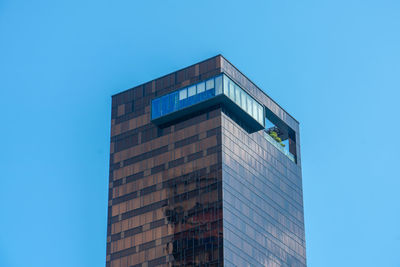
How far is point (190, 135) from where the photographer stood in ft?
643

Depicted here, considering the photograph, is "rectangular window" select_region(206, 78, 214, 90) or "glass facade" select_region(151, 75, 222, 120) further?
"rectangular window" select_region(206, 78, 214, 90)

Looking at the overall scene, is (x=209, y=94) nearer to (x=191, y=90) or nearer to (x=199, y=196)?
(x=191, y=90)

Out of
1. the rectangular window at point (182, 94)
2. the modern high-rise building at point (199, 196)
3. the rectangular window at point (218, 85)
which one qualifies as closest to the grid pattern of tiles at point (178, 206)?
the modern high-rise building at point (199, 196)

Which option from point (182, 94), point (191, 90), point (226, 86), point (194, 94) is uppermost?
point (191, 90)

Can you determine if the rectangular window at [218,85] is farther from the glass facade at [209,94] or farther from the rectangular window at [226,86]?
the rectangular window at [226,86]

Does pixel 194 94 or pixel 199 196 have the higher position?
pixel 194 94

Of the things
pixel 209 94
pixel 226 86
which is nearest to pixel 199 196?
pixel 209 94

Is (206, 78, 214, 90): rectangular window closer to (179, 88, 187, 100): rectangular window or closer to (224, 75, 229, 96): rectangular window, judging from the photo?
(224, 75, 229, 96): rectangular window

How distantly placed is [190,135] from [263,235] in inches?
837

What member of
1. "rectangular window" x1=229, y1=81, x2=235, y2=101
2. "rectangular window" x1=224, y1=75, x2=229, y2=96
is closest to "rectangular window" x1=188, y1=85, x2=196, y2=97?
"rectangular window" x1=224, y1=75, x2=229, y2=96

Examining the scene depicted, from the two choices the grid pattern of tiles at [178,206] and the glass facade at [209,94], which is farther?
the glass facade at [209,94]

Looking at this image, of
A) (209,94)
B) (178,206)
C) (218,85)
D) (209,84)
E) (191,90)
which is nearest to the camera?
(178,206)

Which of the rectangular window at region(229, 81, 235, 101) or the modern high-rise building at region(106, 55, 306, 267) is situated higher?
the rectangular window at region(229, 81, 235, 101)

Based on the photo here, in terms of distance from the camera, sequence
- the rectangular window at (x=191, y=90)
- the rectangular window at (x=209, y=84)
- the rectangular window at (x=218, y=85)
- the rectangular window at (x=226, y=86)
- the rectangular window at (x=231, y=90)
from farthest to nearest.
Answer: the rectangular window at (x=191, y=90)
the rectangular window at (x=209, y=84)
the rectangular window at (x=231, y=90)
the rectangular window at (x=226, y=86)
the rectangular window at (x=218, y=85)
